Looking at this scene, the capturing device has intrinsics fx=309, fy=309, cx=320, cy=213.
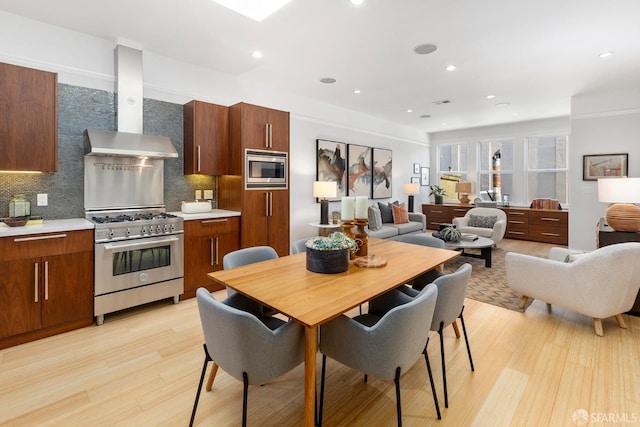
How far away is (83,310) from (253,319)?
7.83 feet

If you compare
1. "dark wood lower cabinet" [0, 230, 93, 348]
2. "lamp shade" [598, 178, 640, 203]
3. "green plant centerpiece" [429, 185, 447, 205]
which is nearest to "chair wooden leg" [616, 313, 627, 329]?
"lamp shade" [598, 178, 640, 203]

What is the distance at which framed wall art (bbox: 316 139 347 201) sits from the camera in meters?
5.66

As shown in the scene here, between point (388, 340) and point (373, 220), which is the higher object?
point (373, 220)

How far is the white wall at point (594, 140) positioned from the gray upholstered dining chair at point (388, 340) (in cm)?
565

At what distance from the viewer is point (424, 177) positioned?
28.7 ft

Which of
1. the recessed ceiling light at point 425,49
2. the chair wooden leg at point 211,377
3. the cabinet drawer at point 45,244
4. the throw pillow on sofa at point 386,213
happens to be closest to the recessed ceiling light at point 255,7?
the recessed ceiling light at point 425,49

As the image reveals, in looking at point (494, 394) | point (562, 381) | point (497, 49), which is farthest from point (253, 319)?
point (497, 49)

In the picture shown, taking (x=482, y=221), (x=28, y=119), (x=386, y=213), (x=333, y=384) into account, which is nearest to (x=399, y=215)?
(x=386, y=213)

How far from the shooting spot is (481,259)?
205 inches

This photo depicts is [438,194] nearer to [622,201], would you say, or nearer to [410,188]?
[410,188]

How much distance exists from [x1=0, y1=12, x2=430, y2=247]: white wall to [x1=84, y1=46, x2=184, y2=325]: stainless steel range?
259mm

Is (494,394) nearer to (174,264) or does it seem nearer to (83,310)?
(174,264)

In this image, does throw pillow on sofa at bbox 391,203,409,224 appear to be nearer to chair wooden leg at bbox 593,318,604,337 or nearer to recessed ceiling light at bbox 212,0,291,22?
chair wooden leg at bbox 593,318,604,337
